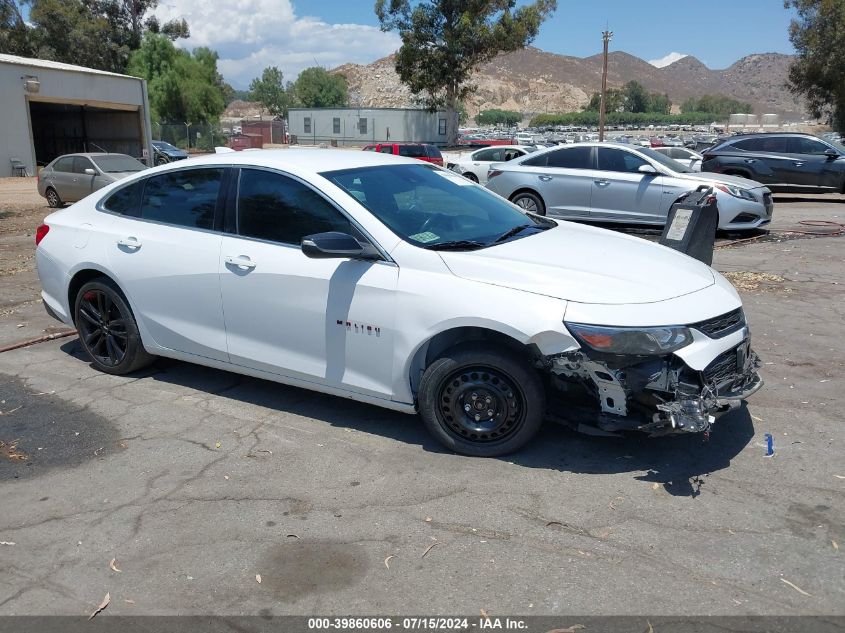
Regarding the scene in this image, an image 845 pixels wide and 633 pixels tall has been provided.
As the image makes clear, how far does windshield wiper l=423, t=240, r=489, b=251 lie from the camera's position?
14.5ft

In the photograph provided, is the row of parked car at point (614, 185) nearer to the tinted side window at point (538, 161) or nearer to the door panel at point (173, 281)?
the tinted side window at point (538, 161)

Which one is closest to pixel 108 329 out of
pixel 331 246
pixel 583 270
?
pixel 331 246

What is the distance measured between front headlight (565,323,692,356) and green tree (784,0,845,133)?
3701 centimetres

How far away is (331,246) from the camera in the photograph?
4.30m

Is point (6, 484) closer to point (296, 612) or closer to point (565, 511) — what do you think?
point (296, 612)

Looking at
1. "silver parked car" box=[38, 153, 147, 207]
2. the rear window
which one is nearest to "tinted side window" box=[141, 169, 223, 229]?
"silver parked car" box=[38, 153, 147, 207]

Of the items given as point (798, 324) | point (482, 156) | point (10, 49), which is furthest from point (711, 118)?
point (798, 324)

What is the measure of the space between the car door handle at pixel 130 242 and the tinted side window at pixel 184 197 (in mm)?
198

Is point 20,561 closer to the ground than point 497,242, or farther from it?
closer to the ground

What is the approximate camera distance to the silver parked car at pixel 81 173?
17984 mm

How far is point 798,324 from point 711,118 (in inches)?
6105

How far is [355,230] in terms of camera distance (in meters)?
4.54

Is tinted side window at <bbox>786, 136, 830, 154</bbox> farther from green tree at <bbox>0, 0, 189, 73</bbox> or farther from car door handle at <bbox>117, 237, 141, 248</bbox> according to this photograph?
green tree at <bbox>0, 0, 189, 73</bbox>

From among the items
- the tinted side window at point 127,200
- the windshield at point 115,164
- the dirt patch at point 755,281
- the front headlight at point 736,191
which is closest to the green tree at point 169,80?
the windshield at point 115,164
